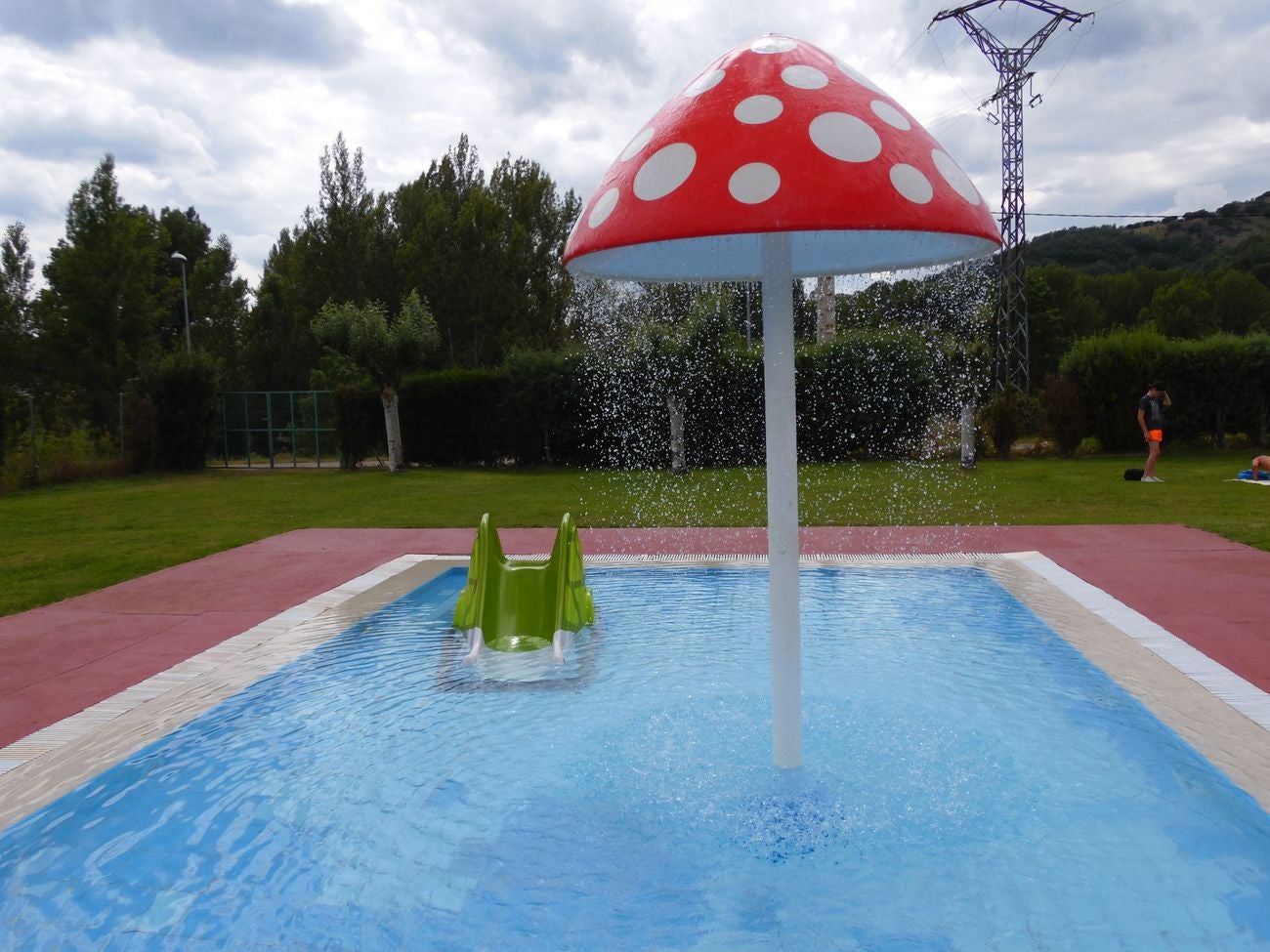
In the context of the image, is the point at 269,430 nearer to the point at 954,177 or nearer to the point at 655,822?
the point at 655,822

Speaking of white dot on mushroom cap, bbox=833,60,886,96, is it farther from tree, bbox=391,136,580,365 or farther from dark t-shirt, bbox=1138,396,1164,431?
tree, bbox=391,136,580,365

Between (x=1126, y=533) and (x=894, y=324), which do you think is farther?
(x=894, y=324)

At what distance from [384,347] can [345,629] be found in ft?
53.7

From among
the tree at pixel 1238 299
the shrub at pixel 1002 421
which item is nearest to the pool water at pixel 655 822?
the shrub at pixel 1002 421

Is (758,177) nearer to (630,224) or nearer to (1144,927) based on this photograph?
(630,224)

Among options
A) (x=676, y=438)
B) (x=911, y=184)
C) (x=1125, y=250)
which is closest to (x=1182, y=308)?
(x=1125, y=250)

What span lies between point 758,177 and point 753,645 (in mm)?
3893

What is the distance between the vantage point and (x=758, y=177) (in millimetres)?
2775

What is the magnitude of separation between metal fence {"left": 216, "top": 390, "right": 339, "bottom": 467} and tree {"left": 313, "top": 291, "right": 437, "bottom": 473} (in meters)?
5.43

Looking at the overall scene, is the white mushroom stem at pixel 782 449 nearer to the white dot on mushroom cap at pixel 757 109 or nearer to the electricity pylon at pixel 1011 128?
the white dot on mushroom cap at pixel 757 109

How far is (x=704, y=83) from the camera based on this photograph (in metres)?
3.28

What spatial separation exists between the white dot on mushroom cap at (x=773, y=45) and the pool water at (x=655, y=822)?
2835 millimetres

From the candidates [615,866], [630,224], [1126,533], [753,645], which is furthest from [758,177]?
[1126,533]

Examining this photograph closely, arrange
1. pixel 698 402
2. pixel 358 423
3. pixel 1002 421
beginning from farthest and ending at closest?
pixel 358 423, pixel 1002 421, pixel 698 402
